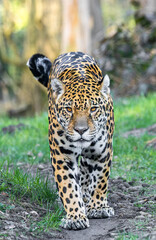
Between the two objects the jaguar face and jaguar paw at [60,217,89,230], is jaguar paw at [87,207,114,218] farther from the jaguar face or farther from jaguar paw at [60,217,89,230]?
the jaguar face

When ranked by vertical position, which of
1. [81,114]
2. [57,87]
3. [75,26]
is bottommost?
[81,114]

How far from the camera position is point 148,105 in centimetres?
1052

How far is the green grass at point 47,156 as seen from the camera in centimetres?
540

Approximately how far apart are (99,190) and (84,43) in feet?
37.4

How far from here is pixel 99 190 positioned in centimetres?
531

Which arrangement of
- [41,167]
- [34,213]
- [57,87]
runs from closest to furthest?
1. [57,87]
2. [34,213]
3. [41,167]

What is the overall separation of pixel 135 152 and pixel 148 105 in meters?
3.00

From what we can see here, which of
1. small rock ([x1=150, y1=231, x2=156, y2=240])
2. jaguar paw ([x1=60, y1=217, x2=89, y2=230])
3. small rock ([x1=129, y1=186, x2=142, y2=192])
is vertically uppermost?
small rock ([x1=129, y1=186, x2=142, y2=192])

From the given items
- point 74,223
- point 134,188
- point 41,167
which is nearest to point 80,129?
point 74,223

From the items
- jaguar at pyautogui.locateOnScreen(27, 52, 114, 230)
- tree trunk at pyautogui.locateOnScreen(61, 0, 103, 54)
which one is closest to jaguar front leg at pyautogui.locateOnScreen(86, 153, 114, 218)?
jaguar at pyautogui.locateOnScreen(27, 52, 114, 230)

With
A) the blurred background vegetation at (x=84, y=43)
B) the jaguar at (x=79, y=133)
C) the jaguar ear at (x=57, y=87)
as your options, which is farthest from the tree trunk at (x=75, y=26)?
the jaguar ear at (x=57, y=87)

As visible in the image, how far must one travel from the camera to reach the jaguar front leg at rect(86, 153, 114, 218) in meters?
5.22

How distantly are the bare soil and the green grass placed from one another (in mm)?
100

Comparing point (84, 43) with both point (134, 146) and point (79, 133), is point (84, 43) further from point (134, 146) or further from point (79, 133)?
point (79, 133)
